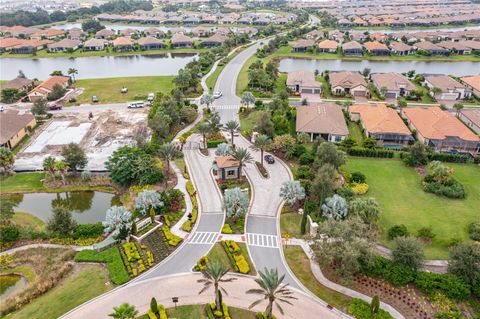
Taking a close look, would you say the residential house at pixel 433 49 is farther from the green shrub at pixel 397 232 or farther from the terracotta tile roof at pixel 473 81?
the green shrub at pixel 397 232

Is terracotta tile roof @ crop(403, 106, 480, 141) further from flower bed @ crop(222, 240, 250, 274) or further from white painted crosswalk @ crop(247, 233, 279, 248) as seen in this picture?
flower bed @ crop(222, 240, 250, 274)

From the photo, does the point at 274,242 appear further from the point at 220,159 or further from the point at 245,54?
the point at 245,54

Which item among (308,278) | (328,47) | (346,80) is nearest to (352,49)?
(328,47)

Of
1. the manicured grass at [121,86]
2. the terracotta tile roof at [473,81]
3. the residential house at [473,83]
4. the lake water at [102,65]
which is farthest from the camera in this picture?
the lake water at [102,65]

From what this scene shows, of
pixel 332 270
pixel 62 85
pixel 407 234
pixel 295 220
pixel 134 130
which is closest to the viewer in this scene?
pixel 332 270

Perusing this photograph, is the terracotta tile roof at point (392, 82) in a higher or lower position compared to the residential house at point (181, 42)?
lower

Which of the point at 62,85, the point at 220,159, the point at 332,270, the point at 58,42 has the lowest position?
the point at 332,270

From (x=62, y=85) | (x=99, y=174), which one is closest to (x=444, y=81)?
(x=99, y=174)

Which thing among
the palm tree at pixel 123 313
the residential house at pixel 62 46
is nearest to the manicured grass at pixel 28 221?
the palm tree at pixel 123 313
